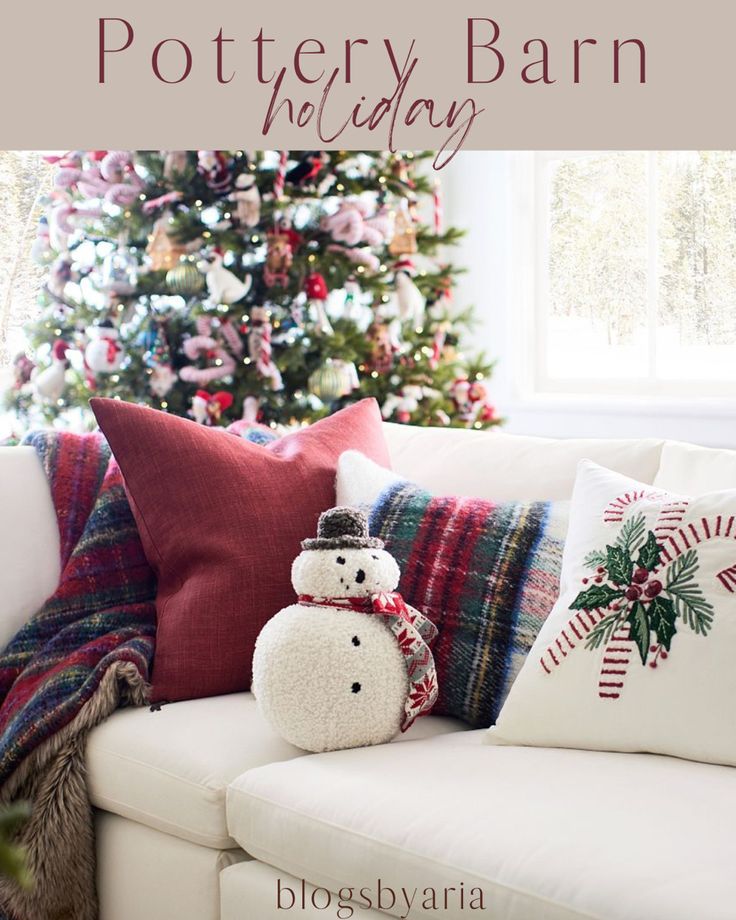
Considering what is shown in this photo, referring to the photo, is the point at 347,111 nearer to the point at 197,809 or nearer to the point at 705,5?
the point at 705,5

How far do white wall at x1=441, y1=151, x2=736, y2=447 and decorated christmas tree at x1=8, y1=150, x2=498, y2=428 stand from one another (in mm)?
853

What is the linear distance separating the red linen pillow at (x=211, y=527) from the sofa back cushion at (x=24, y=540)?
8.4 inches

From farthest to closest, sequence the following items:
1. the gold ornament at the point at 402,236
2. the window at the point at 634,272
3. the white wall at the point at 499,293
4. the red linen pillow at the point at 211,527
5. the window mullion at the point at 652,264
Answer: the white wall at the point at 499,293 → the window mullion at the point at 652,264 → the window at the point at 634,272 → the gold ornament at the point at 402,236 → the red linen pillow at the point at 211,527

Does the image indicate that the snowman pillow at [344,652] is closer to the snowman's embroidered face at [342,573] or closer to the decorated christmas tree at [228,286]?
the snowman's embroidered face at [342,573]

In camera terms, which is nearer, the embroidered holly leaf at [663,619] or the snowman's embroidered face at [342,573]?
the embroidered holly leaf at [663,619]

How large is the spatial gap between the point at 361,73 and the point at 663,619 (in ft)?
10.2

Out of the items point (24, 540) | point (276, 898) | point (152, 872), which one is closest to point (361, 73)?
point (24, 540)

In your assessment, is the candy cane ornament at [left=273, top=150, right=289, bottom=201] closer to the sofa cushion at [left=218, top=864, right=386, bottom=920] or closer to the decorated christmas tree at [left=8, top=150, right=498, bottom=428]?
the decorated christmas tree at [left=8, top=150, right=498, bottom=428]

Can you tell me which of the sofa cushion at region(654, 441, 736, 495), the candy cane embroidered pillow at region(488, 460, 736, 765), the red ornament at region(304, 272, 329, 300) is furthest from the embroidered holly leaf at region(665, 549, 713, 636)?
the red ornament at region(304, 272, 329, 300)

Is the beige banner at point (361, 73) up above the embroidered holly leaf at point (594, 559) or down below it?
above

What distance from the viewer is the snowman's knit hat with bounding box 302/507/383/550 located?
170cm

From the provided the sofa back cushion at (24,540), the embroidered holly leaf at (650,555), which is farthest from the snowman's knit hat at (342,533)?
the sofa back cushion at (24,540)

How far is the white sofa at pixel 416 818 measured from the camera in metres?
1.20

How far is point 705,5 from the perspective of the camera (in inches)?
158
